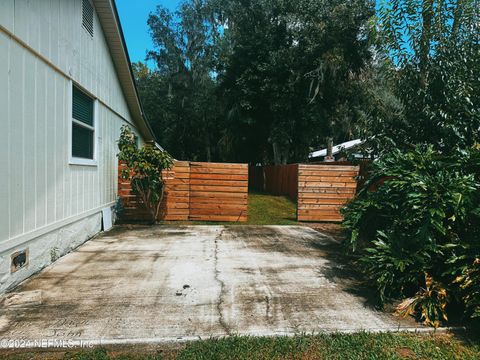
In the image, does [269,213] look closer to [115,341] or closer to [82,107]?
[82,107]

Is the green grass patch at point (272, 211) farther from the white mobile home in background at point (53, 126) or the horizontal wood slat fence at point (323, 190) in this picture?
the white mobile home in background at point (53, 126)

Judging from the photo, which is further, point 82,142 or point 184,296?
point 82,142

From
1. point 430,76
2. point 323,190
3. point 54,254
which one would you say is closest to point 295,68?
point 323,190

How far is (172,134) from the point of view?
2609cm

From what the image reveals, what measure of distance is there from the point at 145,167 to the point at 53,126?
10.2 ft

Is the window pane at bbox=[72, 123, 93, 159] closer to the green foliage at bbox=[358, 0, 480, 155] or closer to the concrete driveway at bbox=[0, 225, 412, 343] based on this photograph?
the concrete driveway at bbox=[0, 225, 412, 343]

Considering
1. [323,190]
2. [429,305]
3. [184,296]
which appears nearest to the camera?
[429,305]

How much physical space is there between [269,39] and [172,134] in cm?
1187

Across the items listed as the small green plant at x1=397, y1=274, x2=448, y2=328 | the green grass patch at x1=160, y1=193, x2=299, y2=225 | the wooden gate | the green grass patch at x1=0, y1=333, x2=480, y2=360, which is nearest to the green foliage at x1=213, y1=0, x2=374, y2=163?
the green grass patch at x1=160, y1=193, x2=299, y2=225

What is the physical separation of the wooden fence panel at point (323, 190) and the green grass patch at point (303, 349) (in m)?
6.88

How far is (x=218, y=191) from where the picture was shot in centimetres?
945

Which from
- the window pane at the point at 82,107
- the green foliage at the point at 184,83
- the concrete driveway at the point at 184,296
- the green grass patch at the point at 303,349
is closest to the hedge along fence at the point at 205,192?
the window pane at the point at 82,107

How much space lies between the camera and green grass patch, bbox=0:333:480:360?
8.45 ft

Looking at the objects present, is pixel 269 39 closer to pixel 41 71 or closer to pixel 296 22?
pixel 296 22
